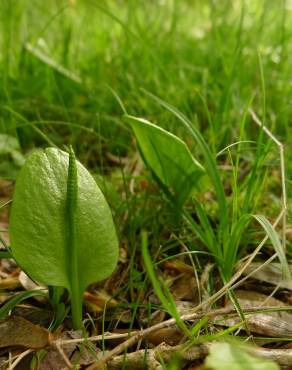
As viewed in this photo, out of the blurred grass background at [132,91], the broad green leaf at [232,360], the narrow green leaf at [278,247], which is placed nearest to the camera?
the broad green leaf at [232,360]

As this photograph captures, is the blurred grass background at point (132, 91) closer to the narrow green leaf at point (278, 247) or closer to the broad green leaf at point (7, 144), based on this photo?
the broad green leaf at point (7, 144)

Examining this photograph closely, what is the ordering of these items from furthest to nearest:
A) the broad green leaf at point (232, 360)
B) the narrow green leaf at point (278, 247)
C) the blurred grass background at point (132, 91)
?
the blurred grass background at point (132, 91) → the narrow green leaf at point (278, 247) → the broad green leaf at point (232, 360)

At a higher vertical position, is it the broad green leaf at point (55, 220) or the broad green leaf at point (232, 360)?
the broad green leaf at point (55, 220)

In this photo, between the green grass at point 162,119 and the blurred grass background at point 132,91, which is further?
the blurred grass background at point 132,91

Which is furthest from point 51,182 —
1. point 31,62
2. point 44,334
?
point 31,62

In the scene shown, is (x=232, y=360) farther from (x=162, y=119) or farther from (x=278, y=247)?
(x=162, y=119)

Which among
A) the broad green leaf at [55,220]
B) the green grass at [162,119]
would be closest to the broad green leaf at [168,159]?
the green grass at [162,119]

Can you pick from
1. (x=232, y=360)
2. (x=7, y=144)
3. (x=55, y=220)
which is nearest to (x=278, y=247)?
(x=232, y=360)
